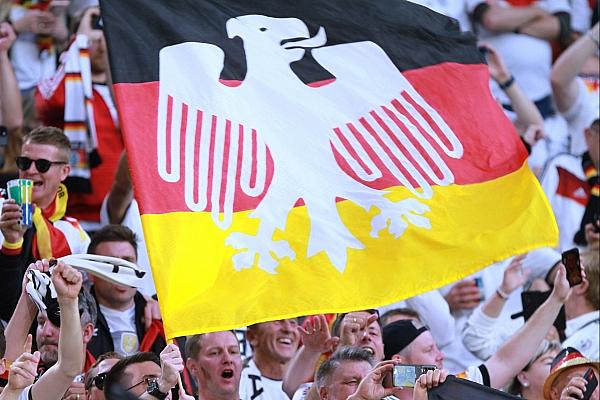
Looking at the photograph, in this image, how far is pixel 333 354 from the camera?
767 cm

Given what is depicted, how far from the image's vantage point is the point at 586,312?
9555 millimetres

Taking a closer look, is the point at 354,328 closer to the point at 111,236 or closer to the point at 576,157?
the point at 111,236

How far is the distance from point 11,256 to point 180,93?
139 cm

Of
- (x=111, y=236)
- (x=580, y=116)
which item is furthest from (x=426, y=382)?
(x=580, y=116)

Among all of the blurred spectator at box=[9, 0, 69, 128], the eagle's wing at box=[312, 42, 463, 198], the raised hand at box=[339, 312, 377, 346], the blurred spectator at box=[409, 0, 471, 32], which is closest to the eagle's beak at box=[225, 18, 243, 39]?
the eagle's wing at box=[312, 42, 463, 198]

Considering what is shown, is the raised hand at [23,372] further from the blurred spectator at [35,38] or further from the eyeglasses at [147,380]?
the blurred spectator at [35,38]

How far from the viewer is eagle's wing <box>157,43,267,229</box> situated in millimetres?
6750

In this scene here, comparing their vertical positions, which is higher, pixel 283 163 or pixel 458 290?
pixel 283 163

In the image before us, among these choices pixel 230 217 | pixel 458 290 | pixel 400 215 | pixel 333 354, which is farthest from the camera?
pixel 458 290

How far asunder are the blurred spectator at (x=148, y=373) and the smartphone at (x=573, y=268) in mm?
2372

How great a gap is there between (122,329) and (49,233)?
25.4 inches

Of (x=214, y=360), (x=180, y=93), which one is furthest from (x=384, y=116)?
(x=214, y=360)

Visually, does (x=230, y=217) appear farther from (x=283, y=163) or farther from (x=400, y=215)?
(x=400, y=215)

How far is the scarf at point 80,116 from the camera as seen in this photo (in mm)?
9703
